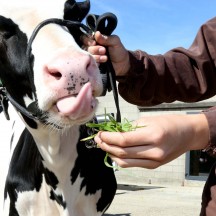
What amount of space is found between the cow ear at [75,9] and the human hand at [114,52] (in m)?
0.49

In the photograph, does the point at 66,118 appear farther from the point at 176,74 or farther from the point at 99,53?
the point at 176,74

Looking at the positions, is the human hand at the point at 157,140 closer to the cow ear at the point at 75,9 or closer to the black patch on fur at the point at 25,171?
the cow ear at the point at 75,9

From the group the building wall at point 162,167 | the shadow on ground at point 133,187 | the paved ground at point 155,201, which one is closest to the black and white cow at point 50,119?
the paved ground at point 155,201

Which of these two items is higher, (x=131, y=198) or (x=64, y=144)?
(x=64, y=144)

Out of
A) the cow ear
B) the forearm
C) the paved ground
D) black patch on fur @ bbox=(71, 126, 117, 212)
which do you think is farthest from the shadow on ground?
the forearm

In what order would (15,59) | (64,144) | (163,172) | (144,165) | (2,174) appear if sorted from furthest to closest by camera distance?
(163,172), (2,174), (64,144), (15,59), (144,165)

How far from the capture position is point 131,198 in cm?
Answer: 1138

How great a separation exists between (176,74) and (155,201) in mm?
8659

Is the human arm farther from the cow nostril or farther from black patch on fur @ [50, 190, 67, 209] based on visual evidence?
black patch on fur @ [50, 190, 67, 209]

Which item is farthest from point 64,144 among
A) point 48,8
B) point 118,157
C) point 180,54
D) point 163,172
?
point 163,172

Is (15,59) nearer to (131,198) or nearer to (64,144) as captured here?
(64,144)

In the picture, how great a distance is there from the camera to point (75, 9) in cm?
315

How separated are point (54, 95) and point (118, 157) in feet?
2.74

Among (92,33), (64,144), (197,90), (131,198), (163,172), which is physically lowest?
(163,172)
